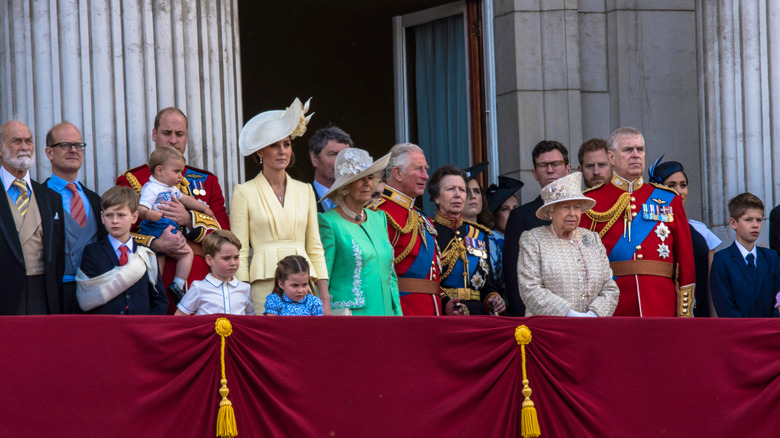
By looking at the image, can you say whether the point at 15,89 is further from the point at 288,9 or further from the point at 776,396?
the point at 288,9

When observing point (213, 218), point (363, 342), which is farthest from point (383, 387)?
point (213, 218)

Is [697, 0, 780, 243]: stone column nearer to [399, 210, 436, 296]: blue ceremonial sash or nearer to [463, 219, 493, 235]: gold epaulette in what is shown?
[463, 219, 493, 235]: gold epaulette

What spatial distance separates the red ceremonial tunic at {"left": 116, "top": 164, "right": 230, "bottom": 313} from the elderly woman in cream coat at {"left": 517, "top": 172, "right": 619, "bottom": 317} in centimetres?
178

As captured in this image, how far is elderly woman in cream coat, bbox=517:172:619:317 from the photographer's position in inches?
275

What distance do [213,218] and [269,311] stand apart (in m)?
1.01

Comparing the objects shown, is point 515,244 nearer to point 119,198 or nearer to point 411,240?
point 411,240

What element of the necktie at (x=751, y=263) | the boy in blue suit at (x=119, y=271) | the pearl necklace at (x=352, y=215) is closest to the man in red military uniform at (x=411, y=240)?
the pearl necklace at (x=352, y=215)

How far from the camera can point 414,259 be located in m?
7.59

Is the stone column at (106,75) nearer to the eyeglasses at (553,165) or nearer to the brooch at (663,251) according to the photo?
the eyeglasses at (553,165)

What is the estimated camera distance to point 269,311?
21.2 ft

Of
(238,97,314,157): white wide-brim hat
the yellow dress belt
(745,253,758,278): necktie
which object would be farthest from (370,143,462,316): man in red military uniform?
(745,253,758,278): necktie

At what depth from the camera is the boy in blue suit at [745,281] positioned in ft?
25.1

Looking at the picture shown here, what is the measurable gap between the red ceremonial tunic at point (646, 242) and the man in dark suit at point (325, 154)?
1574 millimetres

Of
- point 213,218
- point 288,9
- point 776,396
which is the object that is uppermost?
point 288,9
